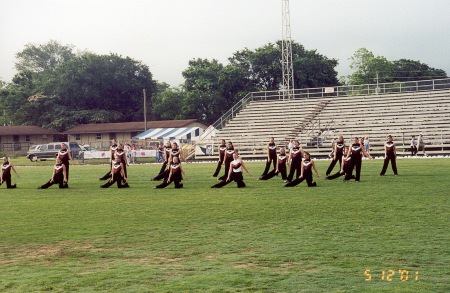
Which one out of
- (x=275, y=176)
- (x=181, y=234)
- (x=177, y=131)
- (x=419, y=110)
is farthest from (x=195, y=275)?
(x=177, y=131)

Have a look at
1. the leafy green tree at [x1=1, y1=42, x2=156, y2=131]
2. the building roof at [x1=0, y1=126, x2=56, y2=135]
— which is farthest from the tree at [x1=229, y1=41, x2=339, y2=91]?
the building roof at [x1=0, y1=126, x2=56, y2=135]

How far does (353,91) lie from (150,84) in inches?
1742

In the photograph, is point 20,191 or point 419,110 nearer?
point 20,191

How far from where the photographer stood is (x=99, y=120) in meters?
88.1

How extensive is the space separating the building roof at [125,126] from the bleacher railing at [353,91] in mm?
15177

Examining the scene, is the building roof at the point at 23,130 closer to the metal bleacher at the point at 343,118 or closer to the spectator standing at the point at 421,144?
the metal bleacher at the point at 343,118

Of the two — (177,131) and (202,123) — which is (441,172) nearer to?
(177,131)

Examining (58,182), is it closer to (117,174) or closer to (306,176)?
(117,174)

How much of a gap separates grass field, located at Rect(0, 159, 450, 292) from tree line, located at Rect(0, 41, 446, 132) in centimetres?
6304

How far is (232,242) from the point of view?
11734 mm

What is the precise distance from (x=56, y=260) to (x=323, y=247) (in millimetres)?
4383

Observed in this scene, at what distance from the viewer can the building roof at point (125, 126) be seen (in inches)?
3124
